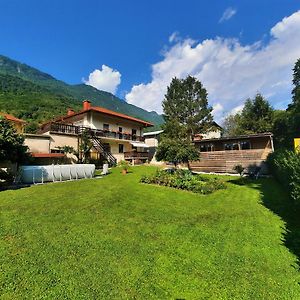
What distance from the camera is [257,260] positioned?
677 centimetres

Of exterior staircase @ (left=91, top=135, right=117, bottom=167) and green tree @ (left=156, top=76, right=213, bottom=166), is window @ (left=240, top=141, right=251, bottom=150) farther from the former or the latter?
exterior staircase @ (left=91, top=135, right=117, bottom=167)

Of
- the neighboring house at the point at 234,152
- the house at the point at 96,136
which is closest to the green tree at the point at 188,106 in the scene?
the house at the point at 96,136

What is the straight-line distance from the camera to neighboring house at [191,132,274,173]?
1049 inches

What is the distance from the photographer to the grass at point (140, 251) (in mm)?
5328

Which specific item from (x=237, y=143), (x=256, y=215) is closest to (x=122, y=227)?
(x=256, y=215)

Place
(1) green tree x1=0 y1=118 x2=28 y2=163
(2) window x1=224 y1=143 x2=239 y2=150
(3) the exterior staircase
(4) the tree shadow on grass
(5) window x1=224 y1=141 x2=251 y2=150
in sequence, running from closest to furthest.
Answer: (4) the tree shadow on grass, (1) green tree x1=0 y1=118 x2=28 y2=163, (5) window x1=224 y1=141 x2=251 y2=150, (2) window x1=224 y1=143 x2=239 y2=150, (3) the exterior staircase

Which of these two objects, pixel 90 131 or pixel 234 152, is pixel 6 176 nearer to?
pixel 90 131

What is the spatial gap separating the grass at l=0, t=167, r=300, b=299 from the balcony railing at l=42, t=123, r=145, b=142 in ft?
58.2

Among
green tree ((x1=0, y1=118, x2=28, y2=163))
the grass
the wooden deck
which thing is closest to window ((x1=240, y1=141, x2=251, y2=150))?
the wooden deck

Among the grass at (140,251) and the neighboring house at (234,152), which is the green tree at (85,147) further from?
the grass at (140,251)

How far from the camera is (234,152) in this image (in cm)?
2811

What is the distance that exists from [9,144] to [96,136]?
17.2 m

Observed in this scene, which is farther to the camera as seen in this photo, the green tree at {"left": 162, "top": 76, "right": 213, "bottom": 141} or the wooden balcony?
the green tree at {"left": 162, "top": 76, "right": 213, "bottom": 141}

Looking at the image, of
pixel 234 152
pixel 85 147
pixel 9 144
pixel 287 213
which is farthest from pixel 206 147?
pixel 9 144
